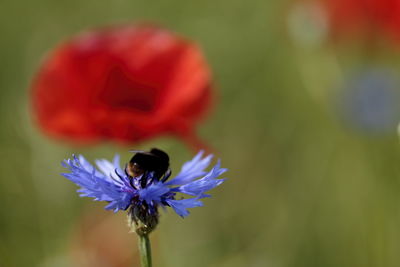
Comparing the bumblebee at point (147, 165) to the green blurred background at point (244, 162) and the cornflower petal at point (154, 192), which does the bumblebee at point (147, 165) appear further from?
the green blurred background at point (244, 162)

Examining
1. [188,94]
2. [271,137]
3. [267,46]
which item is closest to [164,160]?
[188,94]

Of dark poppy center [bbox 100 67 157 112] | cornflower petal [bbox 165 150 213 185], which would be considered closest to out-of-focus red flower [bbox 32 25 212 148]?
dark poppy center [bbox 100 67 157 112]

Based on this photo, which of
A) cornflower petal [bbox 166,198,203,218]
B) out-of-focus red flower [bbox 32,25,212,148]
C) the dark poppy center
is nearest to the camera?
cornflower petal [bbox 166,198,203,218]

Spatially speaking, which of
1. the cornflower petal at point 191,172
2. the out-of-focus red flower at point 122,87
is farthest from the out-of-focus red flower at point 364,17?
the cornflower petal at point 191,172

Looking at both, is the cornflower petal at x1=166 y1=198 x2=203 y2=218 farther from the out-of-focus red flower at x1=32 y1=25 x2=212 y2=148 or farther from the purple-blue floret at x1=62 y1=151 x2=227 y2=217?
the out-of-focus red flower at x1=32 y1=25 x2=212 y2=148

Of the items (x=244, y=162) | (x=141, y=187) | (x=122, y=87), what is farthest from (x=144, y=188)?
(x=244, y=162)

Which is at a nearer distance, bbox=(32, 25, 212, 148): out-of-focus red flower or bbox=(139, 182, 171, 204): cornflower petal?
bbox=(139, 182, 171, 204): cornflower petal
